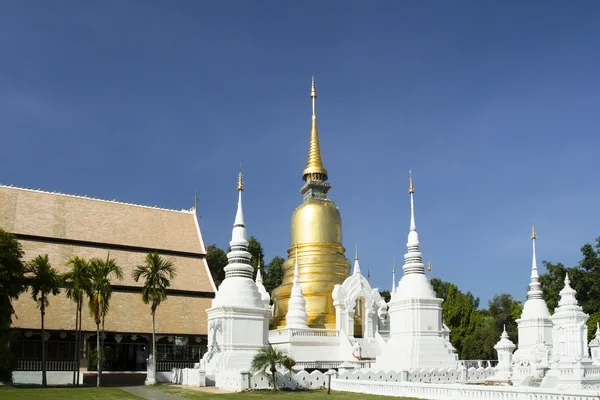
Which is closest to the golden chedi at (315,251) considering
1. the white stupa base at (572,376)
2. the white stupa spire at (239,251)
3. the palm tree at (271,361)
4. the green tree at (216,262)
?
the white stupa spire at (239,251)

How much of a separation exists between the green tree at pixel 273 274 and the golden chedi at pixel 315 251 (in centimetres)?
1969

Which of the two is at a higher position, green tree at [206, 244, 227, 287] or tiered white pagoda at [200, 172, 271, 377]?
green tree at [206, 244, 227, 287]

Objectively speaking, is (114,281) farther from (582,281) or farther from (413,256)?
(582,281)

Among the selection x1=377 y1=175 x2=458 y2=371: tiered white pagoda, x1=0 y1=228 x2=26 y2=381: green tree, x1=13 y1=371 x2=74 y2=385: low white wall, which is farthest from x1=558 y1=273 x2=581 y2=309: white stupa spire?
x1=0 y1=228 x2=26 y2=381: green tree

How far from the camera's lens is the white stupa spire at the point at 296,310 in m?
30.8

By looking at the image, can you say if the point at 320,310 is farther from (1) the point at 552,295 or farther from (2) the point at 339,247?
(1) the point at 552,295

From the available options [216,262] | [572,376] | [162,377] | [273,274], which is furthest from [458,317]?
[162,377]

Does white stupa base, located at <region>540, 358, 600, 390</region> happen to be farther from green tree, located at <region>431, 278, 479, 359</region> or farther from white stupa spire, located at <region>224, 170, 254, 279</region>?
green tree, located at <region>431, 278, 479, 359</region>

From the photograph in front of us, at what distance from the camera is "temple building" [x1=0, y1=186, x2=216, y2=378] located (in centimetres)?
3184

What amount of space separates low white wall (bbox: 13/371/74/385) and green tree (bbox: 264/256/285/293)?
88.4 feet

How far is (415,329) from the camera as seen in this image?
27.4 m

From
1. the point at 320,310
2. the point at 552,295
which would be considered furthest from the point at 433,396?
the point at 552,295

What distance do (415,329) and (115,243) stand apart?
18.9 m

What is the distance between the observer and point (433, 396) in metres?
18.1
